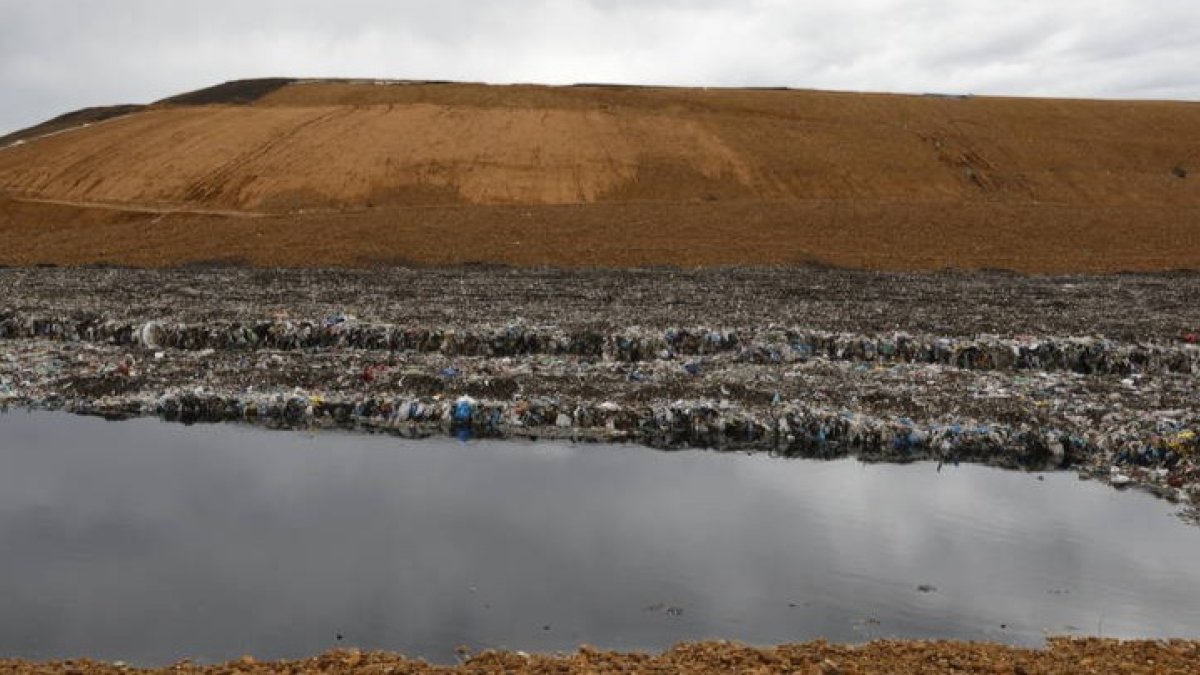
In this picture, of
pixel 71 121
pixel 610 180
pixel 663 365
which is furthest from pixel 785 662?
pixel 71 121

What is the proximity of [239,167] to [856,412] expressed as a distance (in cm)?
3131

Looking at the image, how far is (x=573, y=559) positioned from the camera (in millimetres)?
8250

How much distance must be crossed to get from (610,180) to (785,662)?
107 ft

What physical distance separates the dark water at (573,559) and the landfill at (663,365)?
2.18 feet

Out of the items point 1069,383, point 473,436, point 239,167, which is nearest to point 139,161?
point 239,167

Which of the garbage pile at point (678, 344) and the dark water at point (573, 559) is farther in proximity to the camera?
the garbage pile at point (678, 344)

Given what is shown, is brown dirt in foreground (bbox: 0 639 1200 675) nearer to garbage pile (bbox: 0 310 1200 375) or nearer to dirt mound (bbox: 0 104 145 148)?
garbage pile (bbox: 0 310 1200 375)

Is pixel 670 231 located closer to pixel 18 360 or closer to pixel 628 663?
pixel 18 360

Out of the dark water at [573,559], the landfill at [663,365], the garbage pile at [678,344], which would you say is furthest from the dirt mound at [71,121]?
the dark water at [573,559]

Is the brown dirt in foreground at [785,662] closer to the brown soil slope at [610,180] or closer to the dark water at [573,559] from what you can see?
the dark water at [573,559]

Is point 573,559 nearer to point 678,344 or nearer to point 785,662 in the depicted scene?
point 785,662

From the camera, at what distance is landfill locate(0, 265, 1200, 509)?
38.8ft

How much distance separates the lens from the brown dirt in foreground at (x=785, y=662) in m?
5.84

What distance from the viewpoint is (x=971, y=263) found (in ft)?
85.0
